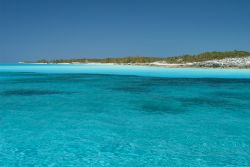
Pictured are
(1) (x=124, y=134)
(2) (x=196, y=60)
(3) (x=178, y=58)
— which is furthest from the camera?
(3) (x=178, y=58)

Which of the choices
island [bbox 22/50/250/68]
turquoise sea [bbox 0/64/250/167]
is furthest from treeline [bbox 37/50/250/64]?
turquoise sea [bbox 0/64/250/167]

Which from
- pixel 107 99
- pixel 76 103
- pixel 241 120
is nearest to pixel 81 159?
pixel 241 120

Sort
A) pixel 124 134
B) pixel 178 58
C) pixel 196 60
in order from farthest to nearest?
pixel 178 58 → pixel 196 60 → pixel 124 134

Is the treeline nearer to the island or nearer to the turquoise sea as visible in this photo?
the island

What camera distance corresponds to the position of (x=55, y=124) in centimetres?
919

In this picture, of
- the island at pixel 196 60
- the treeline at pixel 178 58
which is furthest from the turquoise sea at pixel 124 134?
the treeline at pixel 178 58

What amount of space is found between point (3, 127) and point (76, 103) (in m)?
4.76

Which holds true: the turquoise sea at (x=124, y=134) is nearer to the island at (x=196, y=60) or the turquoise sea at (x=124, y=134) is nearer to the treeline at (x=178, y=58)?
the island at (x=196, y=60)

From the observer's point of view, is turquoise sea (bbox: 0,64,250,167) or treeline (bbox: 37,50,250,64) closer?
turquoise sea (bbox: 0,64,250,167)

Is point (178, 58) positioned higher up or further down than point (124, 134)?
higher up

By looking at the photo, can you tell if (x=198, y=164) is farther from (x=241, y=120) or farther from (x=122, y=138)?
(x=241, y=120)

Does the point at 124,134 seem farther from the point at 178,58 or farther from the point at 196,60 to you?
the point at 178,58

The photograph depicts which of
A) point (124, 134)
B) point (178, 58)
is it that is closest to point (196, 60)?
point (178, 58)

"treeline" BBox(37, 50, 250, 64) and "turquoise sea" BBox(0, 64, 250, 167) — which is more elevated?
"treeline" BBox(37, 50, 250, 64)
